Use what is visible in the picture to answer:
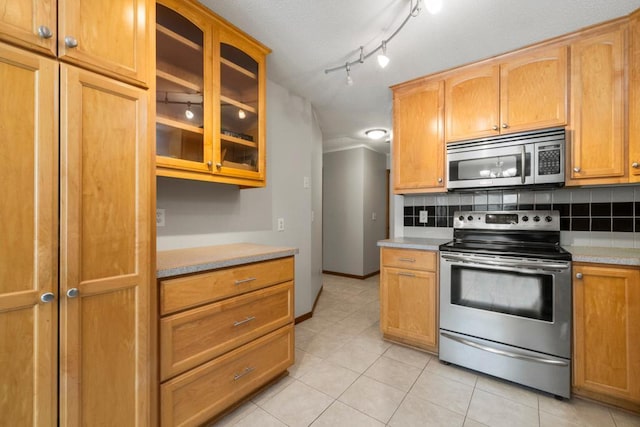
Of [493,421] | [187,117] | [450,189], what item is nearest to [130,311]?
[187,117]

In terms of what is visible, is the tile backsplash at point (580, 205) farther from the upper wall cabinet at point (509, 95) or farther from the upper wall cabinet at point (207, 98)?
the upper wall cabinet at point (207, 98)

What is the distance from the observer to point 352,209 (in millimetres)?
4836

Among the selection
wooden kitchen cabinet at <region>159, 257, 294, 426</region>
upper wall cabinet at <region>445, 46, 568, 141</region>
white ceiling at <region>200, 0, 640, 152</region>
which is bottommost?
wooden kitchen cabinet at <region>159, 257, 294, 426</region>

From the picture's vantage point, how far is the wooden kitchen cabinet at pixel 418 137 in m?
2.38

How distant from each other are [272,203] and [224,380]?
4.83 feet

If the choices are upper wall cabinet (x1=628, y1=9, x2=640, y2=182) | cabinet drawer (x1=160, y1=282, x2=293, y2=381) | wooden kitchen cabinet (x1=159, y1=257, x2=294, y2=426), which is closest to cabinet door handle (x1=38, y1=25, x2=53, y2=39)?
wooden kitchen cabinet (x1=159, y1=257, x2=294, y2=426)

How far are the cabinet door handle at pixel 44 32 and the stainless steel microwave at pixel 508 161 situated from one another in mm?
2434

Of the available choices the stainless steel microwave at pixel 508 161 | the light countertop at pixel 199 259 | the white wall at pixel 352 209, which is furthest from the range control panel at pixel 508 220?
the white wall at pixel 352 209

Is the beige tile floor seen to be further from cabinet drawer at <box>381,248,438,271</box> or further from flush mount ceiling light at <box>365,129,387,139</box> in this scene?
flush mount ceiling light at <box>365,129,387,139</box>

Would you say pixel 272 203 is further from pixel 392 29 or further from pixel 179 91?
pixel 392 29

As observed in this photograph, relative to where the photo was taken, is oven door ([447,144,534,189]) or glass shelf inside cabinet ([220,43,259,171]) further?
oven door ([447,144,534,189])

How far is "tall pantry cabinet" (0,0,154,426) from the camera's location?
874 millimetres

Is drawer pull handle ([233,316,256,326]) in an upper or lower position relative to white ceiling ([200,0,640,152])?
lower

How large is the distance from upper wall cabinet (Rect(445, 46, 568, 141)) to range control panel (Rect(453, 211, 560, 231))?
666 millimetres
